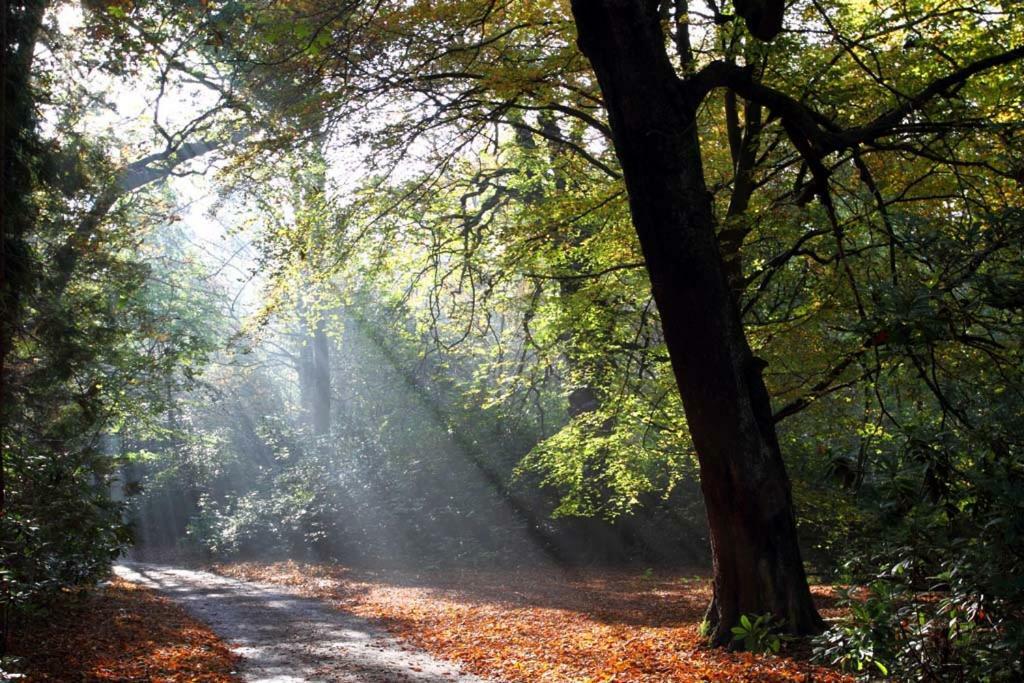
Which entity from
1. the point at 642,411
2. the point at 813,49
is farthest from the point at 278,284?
the point at 813,49

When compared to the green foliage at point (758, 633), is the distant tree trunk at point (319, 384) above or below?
above

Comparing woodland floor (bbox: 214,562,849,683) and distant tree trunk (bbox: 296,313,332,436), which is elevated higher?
distant tree trunk (bbox: 296,313,332,436)

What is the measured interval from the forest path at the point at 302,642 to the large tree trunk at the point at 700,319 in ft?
8.38

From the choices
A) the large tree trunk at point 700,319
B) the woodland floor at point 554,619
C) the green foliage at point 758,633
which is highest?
the large tree trunk at point 700,319

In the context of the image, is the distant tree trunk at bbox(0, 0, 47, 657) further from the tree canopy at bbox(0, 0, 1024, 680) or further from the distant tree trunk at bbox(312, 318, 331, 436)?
the distant tree trunk at bbox(312, 318, 331, 436)

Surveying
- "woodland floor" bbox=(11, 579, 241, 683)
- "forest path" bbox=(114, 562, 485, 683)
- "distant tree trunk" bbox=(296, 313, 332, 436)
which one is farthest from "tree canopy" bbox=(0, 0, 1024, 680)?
"distant tree trunk" bbox=(296, 313, 332, 436)

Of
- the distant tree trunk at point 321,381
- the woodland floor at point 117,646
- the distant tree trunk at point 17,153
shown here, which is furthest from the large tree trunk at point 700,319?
the distant tree trunk at point 321,381

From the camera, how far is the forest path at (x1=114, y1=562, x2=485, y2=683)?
23.0ft

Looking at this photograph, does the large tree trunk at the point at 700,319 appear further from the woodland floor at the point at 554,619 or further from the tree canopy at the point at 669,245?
the woodland floor at the point at 554,619

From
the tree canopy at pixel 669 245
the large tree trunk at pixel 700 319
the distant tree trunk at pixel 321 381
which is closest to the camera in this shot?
the tree canopy at pixel 669 245

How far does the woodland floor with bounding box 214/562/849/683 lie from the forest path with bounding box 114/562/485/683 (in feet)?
1.12

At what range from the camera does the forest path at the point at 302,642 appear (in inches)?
276

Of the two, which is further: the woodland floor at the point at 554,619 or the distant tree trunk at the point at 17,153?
the distant tree trunk at the point at 17,153

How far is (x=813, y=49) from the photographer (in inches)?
329
